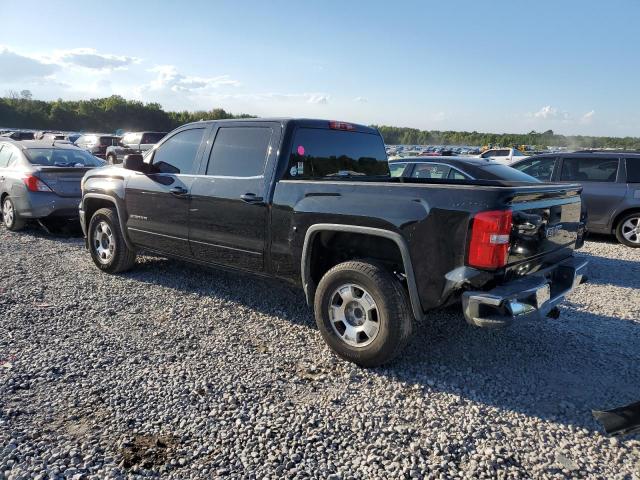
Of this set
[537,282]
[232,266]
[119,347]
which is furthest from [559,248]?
[119,347]

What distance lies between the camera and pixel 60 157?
8.96 metres

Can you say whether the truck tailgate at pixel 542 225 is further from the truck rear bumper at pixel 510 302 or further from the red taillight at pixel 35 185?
the red taillight at pixel 35 185

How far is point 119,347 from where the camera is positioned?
3.96 meters

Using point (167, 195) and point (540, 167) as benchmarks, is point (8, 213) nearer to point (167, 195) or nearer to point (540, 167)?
point (167, 195)

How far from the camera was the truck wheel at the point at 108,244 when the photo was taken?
19.4 feet

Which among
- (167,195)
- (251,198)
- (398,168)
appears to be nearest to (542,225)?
(251,198)

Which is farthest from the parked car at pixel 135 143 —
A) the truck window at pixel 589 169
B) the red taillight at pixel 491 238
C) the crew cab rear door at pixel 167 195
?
the red taillight at pixel 491 238

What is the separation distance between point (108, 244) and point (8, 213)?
395 cm

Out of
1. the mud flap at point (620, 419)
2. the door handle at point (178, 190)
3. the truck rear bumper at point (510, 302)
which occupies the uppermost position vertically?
the door handle at point (178, 190)

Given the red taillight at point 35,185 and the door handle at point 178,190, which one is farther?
the red taillight at point 35,185

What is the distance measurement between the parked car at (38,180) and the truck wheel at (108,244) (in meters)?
2.34

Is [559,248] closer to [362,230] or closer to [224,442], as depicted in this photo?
[362,230]

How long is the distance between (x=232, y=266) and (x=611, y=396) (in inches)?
129

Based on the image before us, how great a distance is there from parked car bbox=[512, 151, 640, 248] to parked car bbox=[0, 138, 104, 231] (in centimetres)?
851
